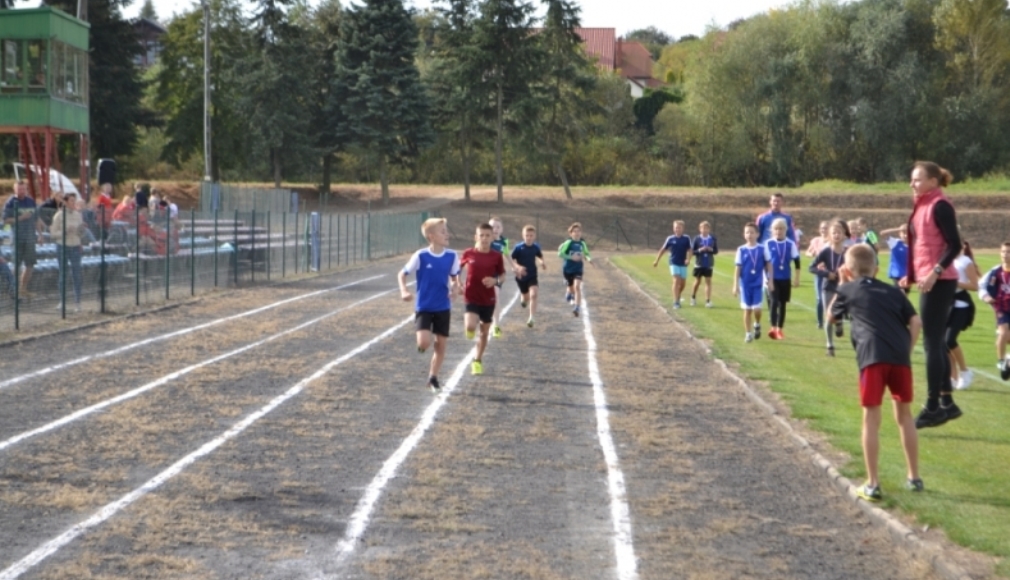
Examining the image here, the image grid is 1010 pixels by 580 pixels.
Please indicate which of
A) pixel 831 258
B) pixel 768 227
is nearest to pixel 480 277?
pixel 831 258

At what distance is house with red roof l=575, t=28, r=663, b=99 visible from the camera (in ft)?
433

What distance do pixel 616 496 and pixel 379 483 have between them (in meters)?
1.63

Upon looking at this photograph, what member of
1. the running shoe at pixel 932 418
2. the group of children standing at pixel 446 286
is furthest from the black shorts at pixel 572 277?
the running shoe at pixel 932 418

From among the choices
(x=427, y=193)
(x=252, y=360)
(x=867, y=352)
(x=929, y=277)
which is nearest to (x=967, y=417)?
(x=929, y=277)

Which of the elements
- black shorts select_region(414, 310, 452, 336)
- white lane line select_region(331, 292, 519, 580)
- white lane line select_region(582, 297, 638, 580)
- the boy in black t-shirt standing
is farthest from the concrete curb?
black shorts select_region(414, 310, 452, 336)

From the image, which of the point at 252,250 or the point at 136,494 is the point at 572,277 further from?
the point at 136,494

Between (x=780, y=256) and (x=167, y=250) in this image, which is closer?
(x=780, y=256)

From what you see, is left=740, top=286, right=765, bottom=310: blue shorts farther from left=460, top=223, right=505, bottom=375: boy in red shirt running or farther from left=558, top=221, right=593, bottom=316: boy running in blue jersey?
left=460, top=223, right=505, bottom=375: boy in red shirt running

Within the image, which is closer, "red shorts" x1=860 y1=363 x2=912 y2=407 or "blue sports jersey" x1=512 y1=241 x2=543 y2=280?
"red shorts" x1=860 y1=363 x2=912 y2=407

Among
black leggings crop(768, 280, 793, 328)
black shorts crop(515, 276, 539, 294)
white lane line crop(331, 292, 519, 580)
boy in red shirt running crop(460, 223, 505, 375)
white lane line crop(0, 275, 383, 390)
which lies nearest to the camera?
white lane line crop(331, 292, 519, 580)

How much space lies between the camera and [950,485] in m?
8.79

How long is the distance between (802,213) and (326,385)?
197ft

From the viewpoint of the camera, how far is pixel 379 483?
888 centimetres

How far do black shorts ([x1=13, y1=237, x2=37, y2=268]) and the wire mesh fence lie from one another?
0.05ft
